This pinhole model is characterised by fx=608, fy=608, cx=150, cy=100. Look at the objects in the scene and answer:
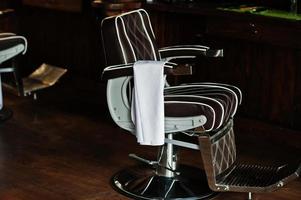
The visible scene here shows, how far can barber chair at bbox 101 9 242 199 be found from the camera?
9.60ft

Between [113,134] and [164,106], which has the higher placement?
[164,106]

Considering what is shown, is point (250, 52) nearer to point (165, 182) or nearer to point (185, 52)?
point (185, 52)

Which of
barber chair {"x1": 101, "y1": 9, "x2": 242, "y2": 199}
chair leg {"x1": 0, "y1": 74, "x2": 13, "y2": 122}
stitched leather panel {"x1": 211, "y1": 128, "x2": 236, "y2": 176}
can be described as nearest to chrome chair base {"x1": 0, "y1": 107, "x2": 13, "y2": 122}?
chair leg {"x1": 0, "y1": 74, "x2": 13, "y2": 122}

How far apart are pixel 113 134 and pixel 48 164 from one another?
659 mm

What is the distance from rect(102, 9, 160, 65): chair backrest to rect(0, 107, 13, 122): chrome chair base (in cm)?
156

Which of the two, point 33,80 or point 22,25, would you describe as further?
point 22,25

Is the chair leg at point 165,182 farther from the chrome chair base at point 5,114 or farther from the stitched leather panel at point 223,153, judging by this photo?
the chrome chair base at point 5,114

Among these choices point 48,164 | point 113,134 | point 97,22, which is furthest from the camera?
point 97,22

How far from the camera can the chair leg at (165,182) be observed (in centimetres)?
316

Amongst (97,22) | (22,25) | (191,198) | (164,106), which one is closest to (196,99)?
(164,106)

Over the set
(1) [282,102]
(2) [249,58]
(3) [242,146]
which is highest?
(2) [249,58]

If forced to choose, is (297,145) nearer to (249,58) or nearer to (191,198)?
(249,58)

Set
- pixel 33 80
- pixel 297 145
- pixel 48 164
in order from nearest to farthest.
Result: pixel 48 164 → pixel 297 145 → pixel 33 80

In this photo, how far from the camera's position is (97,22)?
4.81 m
